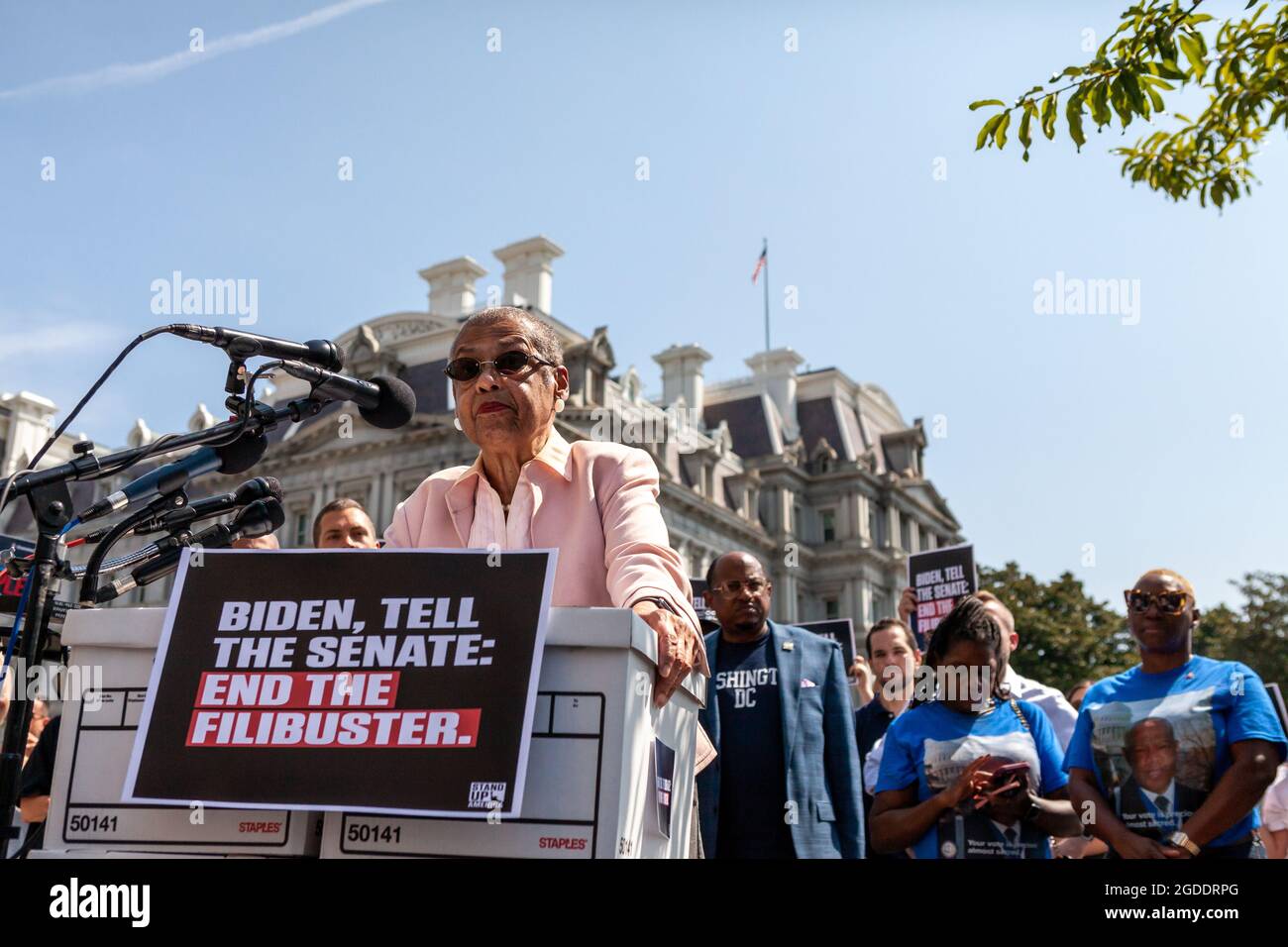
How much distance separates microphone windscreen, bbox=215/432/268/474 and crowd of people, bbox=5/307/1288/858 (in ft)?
2.03

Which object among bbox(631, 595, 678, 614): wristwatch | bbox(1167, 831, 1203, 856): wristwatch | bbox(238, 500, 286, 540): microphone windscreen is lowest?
bbox(1167, 831, 1203, 856): wristwatch

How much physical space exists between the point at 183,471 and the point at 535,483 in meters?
1.23

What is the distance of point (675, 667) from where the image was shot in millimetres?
2305

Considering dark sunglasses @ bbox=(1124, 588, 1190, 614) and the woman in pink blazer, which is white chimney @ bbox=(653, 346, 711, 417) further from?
the woman in pink blazer

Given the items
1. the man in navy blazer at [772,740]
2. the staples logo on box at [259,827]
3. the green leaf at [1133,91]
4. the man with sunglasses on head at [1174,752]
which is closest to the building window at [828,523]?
the man in navy blazer at [772,740]

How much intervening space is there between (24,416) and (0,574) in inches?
1688

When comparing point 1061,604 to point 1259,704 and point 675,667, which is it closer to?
point 1259,704

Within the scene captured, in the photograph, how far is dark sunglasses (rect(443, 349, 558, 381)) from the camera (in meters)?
2.95

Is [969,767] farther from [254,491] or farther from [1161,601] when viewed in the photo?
[254,491]

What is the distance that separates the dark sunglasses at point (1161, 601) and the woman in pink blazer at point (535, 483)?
3161mm

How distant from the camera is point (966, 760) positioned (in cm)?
453

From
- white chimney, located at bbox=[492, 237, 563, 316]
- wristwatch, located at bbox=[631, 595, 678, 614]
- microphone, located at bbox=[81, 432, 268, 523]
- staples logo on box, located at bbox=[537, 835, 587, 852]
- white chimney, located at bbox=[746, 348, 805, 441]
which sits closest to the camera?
staples logo on box, located at bbox=[537, 835, 587, 852]

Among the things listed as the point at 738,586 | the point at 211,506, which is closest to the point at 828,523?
the point at 738,586

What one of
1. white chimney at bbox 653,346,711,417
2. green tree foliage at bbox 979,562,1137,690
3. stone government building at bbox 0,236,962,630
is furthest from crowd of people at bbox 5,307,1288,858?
white chimney at bbox 653,346,711,417
